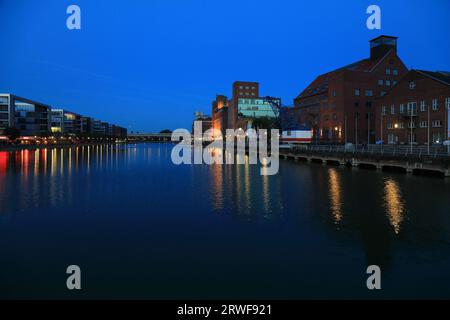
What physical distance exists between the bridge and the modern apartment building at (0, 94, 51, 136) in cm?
12491

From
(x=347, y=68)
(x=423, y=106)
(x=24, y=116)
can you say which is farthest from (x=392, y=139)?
(x=24, y=116)

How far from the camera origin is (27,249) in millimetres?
16438

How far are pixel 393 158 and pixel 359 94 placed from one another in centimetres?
4583

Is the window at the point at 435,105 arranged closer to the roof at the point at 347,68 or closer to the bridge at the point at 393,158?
the bridge at the point at 393,158

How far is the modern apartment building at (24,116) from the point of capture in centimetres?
14900

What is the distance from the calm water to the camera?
12625 millimetres

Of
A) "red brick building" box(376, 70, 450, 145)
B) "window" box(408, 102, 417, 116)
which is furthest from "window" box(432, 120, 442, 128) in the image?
"window" box(408, 102, 417, 116)

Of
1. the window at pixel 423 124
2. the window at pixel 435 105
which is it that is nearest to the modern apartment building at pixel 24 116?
the window at pixel 423 124

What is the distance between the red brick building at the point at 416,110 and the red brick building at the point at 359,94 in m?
8.87

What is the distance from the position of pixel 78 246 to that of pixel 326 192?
2132 centimetres

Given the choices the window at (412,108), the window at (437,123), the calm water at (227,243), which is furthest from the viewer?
the window at (412,108)
